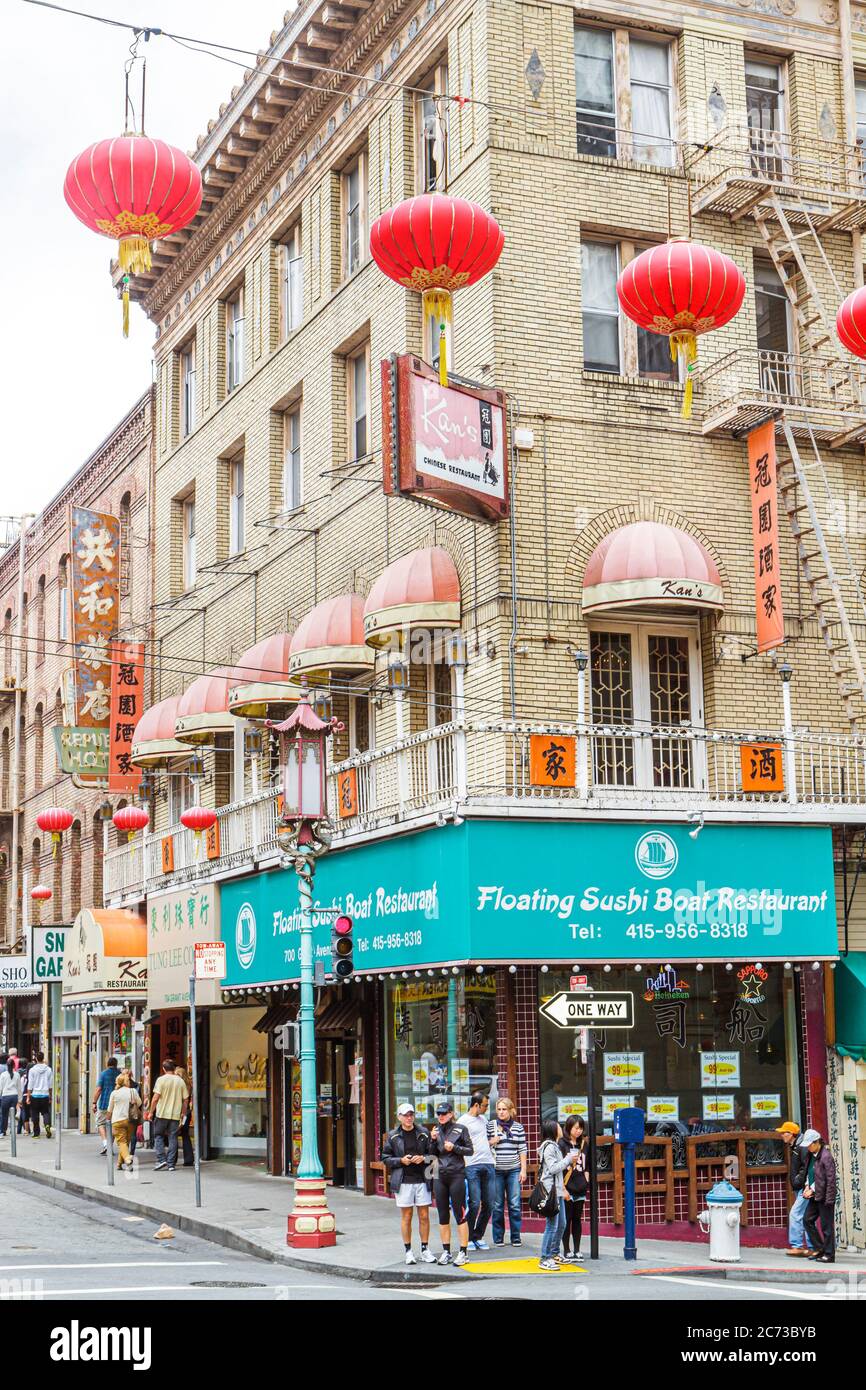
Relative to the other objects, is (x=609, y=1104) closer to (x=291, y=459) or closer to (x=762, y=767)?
(x=762, y=767)

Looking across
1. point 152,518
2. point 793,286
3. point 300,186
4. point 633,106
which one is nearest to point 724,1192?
point 793,286

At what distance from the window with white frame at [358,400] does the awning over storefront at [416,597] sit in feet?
14.3

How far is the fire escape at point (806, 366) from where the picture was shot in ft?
73.5

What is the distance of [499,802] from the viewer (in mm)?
19250

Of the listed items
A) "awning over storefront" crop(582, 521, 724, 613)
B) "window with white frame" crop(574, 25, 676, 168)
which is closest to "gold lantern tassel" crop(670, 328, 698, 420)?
"awning over storefront" crop(582, 521, 724, 613)

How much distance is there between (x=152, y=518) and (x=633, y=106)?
15.6m

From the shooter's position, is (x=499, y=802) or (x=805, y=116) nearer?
(x=499, y=802)

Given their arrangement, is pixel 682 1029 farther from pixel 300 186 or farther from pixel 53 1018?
pixel 53 1018

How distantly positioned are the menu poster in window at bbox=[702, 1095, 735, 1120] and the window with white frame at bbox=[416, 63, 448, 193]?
12661 millimetres

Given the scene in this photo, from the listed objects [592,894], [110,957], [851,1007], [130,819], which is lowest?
[851,1007]

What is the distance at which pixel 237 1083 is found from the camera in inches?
1174

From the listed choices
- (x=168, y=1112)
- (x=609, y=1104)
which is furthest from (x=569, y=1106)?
(x=168, y=1112)

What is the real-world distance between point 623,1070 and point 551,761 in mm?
3931

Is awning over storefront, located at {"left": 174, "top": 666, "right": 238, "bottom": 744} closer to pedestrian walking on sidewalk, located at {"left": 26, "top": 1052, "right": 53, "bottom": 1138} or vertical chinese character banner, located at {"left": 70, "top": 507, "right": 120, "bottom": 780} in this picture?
vertical chinese character banner, located at {"left": 70, "top": 507, "right": 120, "bottom": 780}
